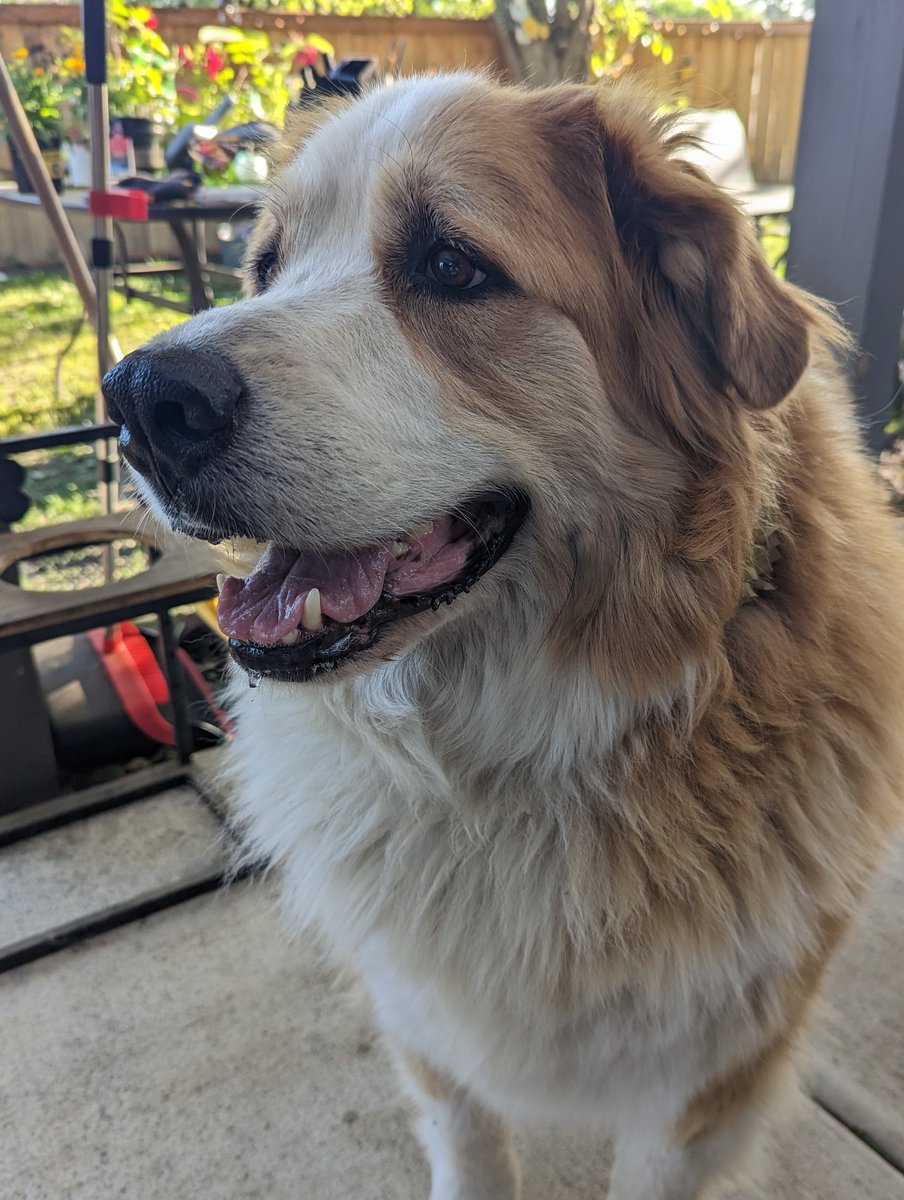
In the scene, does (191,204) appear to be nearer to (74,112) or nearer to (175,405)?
(74,112)

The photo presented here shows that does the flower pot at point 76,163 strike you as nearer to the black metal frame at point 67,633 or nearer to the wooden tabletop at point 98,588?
the black metal frame at point 67,633

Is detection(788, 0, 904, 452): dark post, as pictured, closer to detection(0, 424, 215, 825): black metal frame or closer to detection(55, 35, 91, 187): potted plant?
detection(0, 424, 215, 825): black metal frame

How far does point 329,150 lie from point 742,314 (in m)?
0.69

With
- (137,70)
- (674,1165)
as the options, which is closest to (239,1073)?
(674,1165)

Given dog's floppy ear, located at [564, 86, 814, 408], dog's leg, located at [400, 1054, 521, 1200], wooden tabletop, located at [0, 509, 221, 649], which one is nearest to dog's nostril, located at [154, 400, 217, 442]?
dog's floppy ear, located at [564, 86, 814, 408]

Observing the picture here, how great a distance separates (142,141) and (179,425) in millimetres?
4408

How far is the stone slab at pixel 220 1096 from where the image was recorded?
5.57 feet

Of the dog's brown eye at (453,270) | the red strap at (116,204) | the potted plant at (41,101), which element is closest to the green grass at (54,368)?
the potted plant at (41,101)

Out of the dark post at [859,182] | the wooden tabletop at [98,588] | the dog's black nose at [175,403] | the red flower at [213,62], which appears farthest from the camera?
the red flower at [213,62]

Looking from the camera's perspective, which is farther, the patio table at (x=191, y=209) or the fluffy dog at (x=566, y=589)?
the patio table at (x=191, y=209)

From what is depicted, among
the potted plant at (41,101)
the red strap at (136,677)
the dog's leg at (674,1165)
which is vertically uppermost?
the potted plant at (41,101)

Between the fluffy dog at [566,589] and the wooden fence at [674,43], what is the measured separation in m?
7.30

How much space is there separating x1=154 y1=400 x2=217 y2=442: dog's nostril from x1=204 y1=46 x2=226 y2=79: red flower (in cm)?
689

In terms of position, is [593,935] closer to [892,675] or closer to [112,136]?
→ [892,675]
